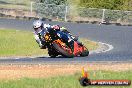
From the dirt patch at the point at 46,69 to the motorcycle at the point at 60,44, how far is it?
1.95 m

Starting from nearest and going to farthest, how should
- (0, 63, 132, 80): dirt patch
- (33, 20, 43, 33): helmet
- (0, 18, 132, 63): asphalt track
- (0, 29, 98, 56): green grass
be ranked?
(0, 63, 132, 80): dirt patch < (33, 20, 43, 33): helmet < (0, 29, 98, 56): green grass < (0, 18, 132, 63): asphalt track

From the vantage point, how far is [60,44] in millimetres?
18969

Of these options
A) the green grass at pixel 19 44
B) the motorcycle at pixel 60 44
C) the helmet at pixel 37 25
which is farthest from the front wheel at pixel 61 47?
the green grass at pixel 19 44

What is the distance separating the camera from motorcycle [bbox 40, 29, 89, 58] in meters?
18.5

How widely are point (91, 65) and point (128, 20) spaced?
25961 mm

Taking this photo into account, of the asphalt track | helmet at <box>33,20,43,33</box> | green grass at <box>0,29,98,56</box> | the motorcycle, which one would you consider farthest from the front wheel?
green grass at <box>0,29,98,56</box>

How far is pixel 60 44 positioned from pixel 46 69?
10.9ft

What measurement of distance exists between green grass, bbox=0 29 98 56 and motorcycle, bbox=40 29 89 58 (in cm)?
611

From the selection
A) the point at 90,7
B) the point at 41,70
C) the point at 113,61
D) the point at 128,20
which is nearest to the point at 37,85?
the point at 41,70

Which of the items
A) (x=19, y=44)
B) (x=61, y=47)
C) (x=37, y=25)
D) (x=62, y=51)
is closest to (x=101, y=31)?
(x=19, y=44)

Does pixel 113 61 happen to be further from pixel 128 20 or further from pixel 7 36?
pixel 128 20

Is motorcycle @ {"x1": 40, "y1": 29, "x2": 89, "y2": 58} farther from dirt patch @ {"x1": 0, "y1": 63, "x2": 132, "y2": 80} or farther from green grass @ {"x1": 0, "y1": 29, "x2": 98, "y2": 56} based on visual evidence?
green grass @ {"x1": 0, "y1": 29, "x2": 98, "y2": 56}

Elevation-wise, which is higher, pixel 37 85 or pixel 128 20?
pixel 37 85

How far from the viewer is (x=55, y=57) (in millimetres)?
20125
